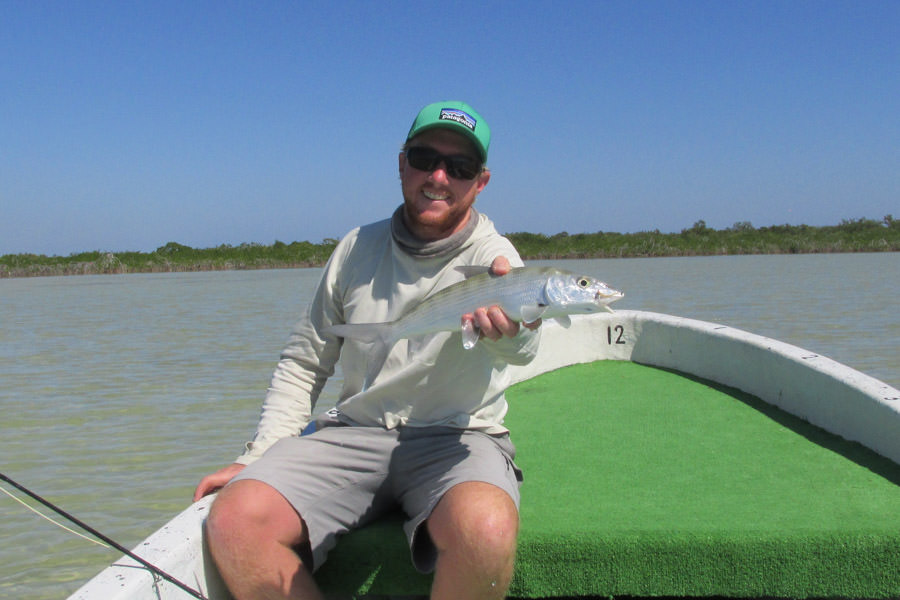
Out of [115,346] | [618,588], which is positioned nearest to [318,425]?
[618,588]

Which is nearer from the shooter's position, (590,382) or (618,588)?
(618,588)

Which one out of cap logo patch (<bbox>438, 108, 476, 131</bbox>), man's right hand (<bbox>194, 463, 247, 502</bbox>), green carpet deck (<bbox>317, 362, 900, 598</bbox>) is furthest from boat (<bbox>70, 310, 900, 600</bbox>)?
cap logo patch (<bbox>438, 108, 476, 131</bbox>)

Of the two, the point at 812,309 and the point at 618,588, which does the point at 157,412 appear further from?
the point at 812,309

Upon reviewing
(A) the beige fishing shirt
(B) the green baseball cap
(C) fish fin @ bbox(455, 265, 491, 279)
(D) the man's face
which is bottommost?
(A) the beige fishing shirt

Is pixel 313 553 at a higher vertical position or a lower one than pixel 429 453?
lower

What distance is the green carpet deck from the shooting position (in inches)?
91.5

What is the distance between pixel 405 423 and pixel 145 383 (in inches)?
303

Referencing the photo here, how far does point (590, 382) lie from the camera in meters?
5.50

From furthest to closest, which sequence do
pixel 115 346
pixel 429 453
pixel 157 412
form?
pixel 115 346 < pixel 157 412 < pixel 429 453

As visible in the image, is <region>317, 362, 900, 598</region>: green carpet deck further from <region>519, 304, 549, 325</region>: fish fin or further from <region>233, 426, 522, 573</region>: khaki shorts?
<region>519, 304, 549, 325</region>: fish fin

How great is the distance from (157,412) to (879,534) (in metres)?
7.08

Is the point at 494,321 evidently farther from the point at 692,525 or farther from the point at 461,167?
the point at 692,525

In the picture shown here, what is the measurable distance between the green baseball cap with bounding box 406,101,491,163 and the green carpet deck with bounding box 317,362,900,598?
1373mm

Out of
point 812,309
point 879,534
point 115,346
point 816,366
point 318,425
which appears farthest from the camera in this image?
point 812,309
